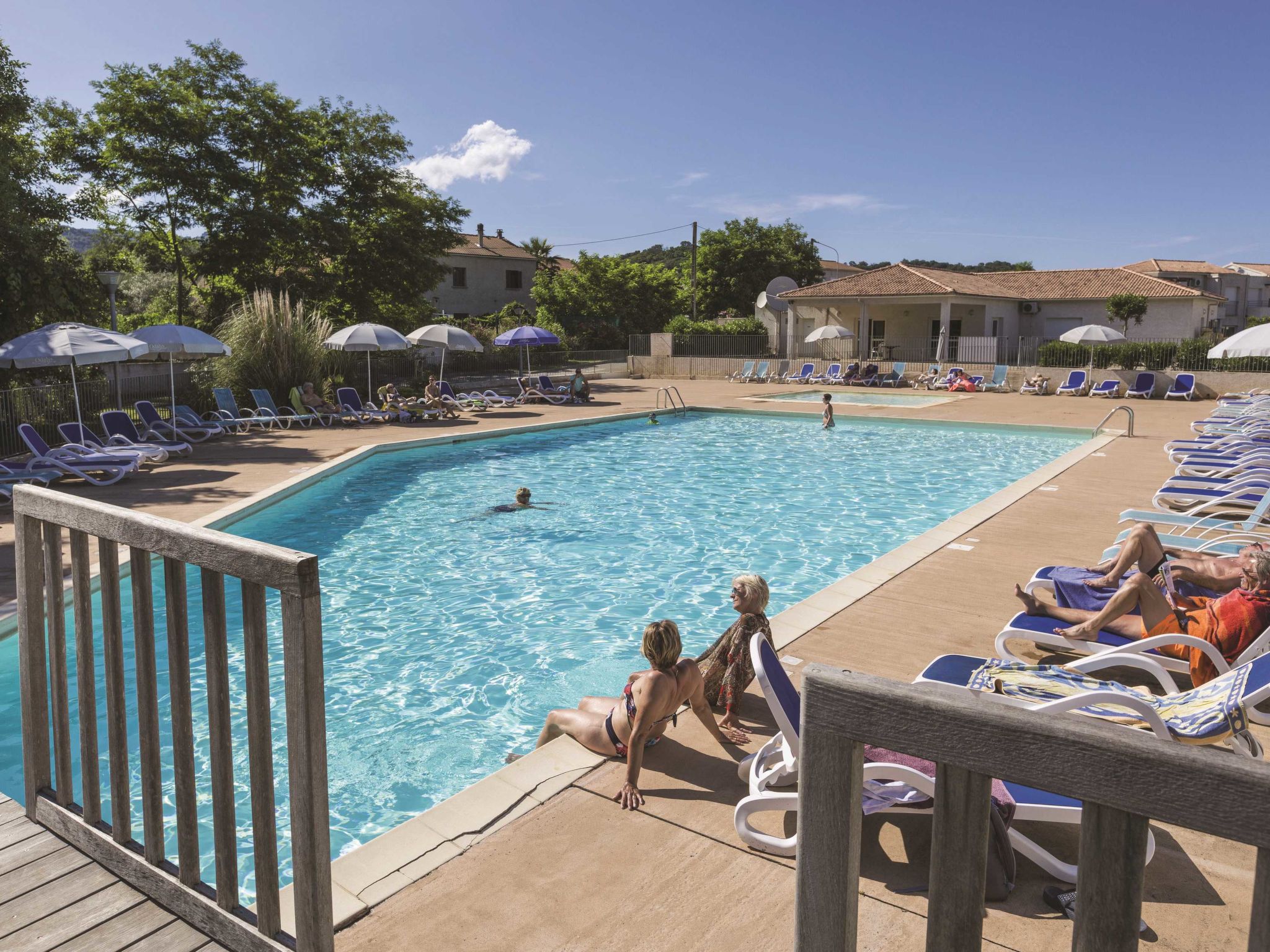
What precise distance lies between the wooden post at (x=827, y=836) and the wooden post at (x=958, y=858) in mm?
133

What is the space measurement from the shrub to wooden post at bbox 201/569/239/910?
2039cm

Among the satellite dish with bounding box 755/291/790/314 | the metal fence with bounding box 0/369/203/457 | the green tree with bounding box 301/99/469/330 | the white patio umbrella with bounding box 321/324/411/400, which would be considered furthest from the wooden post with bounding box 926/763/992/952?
the satellite dish with bounding box 755/291/790/314

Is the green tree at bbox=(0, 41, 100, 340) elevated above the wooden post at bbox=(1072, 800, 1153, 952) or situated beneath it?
elevated above

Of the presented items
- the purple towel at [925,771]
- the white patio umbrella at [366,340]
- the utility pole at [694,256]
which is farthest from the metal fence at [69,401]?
the utility pole at [694,256]

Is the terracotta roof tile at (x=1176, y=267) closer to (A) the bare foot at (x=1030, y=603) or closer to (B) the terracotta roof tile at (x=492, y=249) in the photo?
(B) the terracotta roof tile at (x=492, y=249)

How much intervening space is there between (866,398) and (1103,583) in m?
22.5

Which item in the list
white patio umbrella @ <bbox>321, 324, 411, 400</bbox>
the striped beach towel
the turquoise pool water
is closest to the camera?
the striped beach towel

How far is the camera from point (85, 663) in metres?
2.56

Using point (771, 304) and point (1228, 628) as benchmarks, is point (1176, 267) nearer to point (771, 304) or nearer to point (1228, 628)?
point (771, 304)

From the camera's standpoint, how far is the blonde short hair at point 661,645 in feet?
13.6

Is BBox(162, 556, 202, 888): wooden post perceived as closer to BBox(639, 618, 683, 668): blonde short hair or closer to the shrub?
BBox(639, 618, 683, 668): blonde short hair

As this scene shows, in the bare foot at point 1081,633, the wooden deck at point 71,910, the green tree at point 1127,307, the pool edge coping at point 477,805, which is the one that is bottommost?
the pool edge coping at point 477,805

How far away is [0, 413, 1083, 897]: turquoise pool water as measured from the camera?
5.85 m

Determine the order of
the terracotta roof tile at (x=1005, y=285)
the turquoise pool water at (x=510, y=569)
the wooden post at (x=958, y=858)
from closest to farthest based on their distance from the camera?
the wooden post at (x=958, y=858) < the turquoise pool water at (x=510, y=569) < the terracotta roof tile at (x=1005, y=285)
